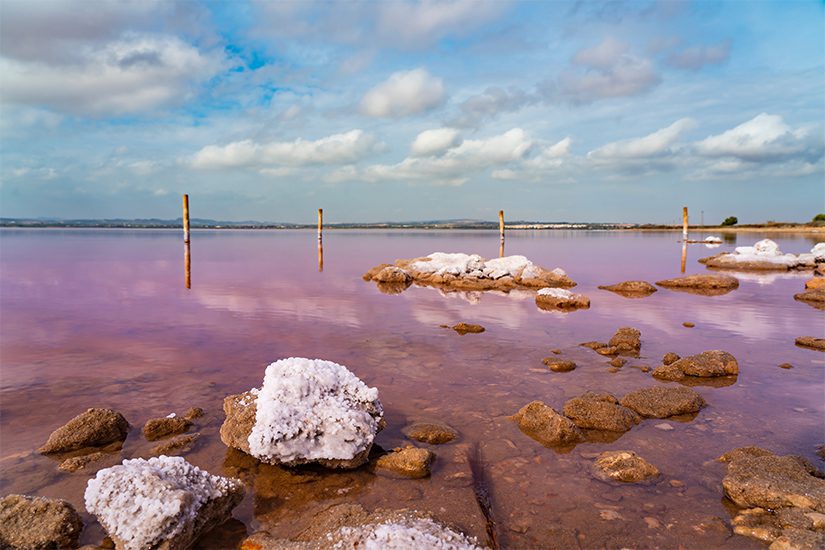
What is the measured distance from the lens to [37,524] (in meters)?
4.08

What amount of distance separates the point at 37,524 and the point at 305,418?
2454 millimetres

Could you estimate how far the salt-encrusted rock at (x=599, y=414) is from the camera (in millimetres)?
6625

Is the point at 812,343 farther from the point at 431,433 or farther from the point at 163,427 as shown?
the point at 163,427

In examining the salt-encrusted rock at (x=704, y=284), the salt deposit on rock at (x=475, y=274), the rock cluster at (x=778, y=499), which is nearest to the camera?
the rock cluster at (x=778, y=499)

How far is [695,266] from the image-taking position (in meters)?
33.0

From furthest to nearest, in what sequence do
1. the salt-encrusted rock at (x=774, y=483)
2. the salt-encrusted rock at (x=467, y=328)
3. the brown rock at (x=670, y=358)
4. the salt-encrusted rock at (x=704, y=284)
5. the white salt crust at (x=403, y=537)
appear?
the salt-encrusted rock at (x=704, y=284), the salt-encrusted rock at (x=467, y=328), the brown rock at (x=670, y=358), the salt-encrusted rock at (x=774, y=483), the white salt crust at (x=403, y=537)

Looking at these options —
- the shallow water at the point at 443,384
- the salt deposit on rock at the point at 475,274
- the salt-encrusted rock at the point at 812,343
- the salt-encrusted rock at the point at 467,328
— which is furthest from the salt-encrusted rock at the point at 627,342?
the salt deposit on rock at the point at 475,274

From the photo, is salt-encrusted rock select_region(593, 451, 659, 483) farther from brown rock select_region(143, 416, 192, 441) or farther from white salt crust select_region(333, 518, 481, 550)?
brown rock select_region(143, 416, 192, 441)

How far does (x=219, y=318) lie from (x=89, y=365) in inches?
188

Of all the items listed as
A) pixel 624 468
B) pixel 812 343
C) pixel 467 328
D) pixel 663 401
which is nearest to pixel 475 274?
pixel 467 328

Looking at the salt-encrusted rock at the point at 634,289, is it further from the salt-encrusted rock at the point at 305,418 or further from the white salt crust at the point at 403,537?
the white salt crust at the point at 403,537

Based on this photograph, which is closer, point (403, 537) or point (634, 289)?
point (403, 537)

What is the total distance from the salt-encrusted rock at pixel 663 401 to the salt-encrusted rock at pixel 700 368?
1.11 meters

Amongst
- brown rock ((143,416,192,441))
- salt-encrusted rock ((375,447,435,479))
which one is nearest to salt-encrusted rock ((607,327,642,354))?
salt-encrusted rock ((375,447,435,479))
